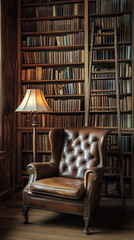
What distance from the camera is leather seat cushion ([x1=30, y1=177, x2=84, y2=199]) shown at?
2.96 meters

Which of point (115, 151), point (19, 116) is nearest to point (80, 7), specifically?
point (19, 116)

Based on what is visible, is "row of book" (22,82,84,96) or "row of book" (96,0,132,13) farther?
"row of book" (22,82,84,96)

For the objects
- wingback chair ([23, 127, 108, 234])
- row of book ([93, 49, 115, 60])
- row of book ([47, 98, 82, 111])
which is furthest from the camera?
row of book ([47, 98, 82, 111])

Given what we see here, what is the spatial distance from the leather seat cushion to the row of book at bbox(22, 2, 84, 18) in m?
2.75

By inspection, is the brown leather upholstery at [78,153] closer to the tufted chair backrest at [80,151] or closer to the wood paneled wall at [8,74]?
the tufted chair backrest at [80,151]

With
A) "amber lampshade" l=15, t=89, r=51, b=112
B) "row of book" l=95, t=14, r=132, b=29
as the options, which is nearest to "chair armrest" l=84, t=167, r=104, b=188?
"amber lampshade" l=15, t=89, r=51, b=112

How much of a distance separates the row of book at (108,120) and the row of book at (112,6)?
163 cm

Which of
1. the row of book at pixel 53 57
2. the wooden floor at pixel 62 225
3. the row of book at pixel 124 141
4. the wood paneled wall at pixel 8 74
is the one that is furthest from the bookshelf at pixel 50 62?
the wooden floor at pixel 62 225

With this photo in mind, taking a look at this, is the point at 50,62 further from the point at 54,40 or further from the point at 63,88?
the point at 63,88

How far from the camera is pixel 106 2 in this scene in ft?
14.6

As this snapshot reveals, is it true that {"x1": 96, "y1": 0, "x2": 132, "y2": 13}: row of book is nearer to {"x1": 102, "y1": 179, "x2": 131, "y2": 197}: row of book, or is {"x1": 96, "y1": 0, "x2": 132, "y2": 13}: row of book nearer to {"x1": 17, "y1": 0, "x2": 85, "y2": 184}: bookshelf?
{"x1": 17, "y1": 0, "x2": 85, "y2": 184}: bookshelf

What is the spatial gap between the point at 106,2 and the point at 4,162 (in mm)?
2911

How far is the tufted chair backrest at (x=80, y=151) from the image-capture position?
3.54m

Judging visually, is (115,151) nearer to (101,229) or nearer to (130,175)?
(130,175)
